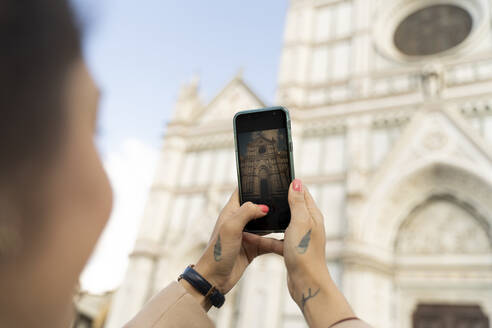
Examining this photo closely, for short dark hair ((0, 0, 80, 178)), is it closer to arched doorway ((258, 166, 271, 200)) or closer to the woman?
the woman

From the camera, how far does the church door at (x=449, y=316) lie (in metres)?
8.25

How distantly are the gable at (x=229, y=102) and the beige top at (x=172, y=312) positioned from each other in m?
11.9

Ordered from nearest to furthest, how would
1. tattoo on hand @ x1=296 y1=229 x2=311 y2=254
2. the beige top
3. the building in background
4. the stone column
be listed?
the beige top < tattoo on hand @ x1=296 y1=229 x2=311 y2=254 < the building in background < the stone column

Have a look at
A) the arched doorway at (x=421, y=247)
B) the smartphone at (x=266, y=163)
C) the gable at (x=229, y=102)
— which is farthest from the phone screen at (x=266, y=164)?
the gable at (x=229, y=102)

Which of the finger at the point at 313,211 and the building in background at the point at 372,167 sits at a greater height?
the building in background at the point at 372,167

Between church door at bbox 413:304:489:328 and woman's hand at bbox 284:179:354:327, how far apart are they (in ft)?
29.3

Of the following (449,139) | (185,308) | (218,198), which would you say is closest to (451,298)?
(449,139)

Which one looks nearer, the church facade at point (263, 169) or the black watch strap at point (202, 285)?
the black watch strap at point (202, 285)

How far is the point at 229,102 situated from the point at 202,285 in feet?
40.9

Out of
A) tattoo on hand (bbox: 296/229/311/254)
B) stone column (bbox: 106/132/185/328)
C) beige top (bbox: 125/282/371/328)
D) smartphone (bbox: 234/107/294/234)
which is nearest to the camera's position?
beige top (bbox: 125/282/371/328)

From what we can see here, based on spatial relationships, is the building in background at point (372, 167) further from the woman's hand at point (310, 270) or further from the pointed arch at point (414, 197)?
the woman's hand at point (310, 270)

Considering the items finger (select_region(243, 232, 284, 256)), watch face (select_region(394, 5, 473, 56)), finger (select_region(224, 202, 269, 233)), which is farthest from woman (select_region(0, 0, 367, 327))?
watch face (select_region(394, 5, 473, 56))

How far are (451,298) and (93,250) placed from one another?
384 inches

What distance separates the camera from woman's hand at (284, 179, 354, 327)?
957 millimetres
